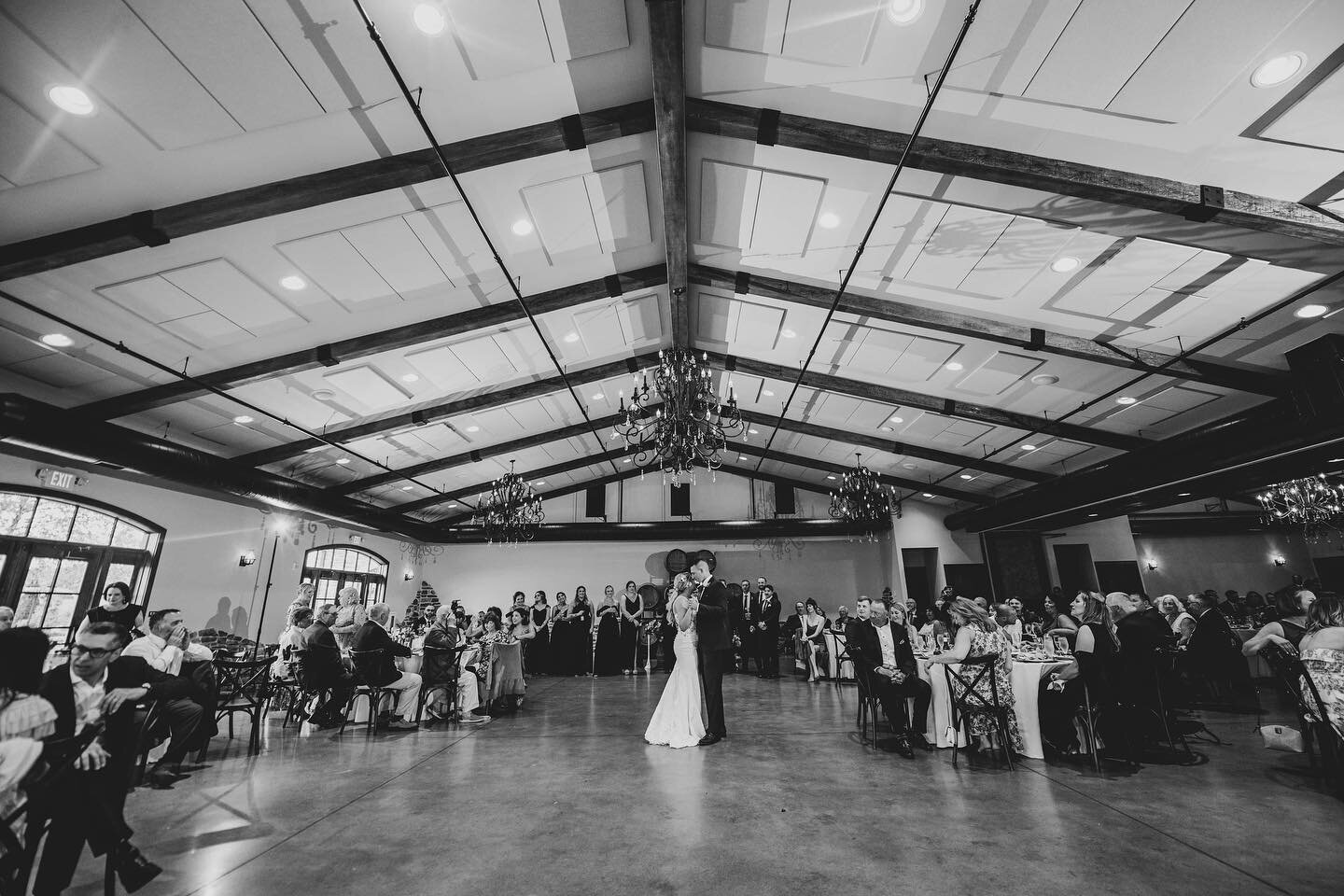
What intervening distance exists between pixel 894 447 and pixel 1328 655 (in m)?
7.82

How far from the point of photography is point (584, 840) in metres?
2.79

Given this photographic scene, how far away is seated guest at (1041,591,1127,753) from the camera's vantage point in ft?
13.4

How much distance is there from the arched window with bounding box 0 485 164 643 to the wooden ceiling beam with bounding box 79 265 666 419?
1.85 m

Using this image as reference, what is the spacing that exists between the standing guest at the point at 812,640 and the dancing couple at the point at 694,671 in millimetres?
4497

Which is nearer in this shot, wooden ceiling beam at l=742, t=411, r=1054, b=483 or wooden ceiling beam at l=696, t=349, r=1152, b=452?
wooden ceiling beam at l=696, t=349, r=1152, b=452

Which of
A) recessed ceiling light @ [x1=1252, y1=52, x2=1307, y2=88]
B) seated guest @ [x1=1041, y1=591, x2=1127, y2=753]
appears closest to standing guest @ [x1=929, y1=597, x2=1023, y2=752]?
seated guest @ [x1=1041, y1=591, x2=1127, y2=753]

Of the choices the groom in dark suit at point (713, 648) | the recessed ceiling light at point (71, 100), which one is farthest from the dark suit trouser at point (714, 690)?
the recessed ceiling light at point (71, 100)

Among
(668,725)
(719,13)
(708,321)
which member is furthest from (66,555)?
(719,13)

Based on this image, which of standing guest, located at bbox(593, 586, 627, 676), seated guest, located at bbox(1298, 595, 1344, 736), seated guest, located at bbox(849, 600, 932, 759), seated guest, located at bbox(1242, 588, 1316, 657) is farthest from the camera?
standing guest, located at bbox(593, 586, 627, 676)

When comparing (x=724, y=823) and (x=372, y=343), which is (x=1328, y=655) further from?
(x=372, y=343)

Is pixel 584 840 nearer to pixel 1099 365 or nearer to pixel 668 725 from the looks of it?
pixel 668 725

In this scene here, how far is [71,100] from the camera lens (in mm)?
3322

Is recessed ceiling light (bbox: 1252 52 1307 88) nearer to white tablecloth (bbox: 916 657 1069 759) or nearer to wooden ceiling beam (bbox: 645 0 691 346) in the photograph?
wooden ceiling beam (bbox: 645 0 691 346)

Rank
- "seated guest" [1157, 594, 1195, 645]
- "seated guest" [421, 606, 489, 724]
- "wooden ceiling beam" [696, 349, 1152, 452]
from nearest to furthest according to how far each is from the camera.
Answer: "seated guest" [421, 606, 489, 724]
"seated guest" [1157, 594, 1195, 645]
"wooden ceiling beam" [696, 349, 1152, 452]
